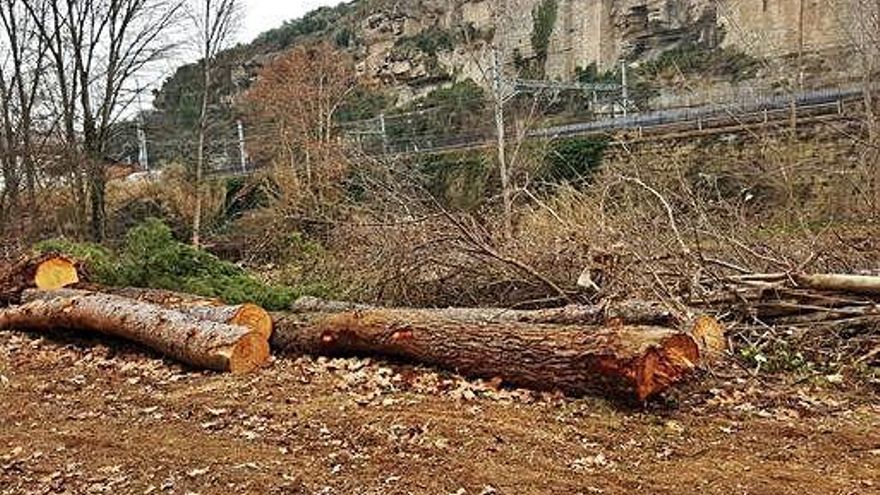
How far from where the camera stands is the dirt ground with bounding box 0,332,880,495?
431 cm

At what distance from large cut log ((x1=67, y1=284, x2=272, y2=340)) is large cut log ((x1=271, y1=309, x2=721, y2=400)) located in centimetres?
25

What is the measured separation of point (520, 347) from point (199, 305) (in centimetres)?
403

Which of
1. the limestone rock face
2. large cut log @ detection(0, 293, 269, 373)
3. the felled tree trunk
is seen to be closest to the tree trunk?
large cut log @ detection(0, 293, 269, 373)

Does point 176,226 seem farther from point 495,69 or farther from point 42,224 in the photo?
point 495,69

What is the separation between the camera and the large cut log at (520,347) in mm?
5438

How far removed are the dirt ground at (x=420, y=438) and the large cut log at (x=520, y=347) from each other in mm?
154

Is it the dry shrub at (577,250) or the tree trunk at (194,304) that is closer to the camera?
the dry shrub at (577,250)

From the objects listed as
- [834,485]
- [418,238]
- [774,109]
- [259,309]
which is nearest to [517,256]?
[418,238]

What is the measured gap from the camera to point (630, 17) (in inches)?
2005

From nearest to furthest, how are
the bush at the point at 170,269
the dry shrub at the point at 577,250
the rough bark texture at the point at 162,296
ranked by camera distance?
the dry shrub at the point at 577,250 < the rough bark texture at the point at 162,296 < the bush at the point at 170,269

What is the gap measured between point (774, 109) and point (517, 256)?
20955 millimetres

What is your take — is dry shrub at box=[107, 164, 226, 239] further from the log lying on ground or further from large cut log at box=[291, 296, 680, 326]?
the log lying on ground

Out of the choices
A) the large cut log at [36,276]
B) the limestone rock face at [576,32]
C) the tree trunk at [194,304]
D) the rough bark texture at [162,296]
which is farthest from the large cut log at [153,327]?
the limestone rock face at [576,32]

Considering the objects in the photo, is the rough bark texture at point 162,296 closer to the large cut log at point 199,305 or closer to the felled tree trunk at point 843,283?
the large cut log at point 199,305
